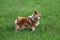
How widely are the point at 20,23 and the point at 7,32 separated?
50 centimetres

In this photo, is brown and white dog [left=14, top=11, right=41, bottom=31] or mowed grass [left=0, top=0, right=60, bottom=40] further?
brown and white dog [left=14, top=11, right=41, bottom=31]

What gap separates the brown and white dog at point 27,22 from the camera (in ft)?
26.8

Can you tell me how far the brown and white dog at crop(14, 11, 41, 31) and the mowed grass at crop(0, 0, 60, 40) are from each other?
0.53 feet

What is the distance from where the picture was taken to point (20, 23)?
818 cm

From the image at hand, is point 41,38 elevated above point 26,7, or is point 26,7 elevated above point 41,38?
point 26,7

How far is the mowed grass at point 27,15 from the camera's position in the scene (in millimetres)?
8016

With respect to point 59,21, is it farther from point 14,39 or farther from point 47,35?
point 14,39

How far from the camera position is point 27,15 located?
9.71m

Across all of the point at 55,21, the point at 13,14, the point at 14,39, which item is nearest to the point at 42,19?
the point at 55,21

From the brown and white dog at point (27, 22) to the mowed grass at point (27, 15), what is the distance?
0.53 feet

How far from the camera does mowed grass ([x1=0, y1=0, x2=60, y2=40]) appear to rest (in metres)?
8.02

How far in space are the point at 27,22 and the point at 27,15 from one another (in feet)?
5.04

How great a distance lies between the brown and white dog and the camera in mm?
8180

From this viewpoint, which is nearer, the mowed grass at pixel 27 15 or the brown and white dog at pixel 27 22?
the mowed grass at pixel 27 15
